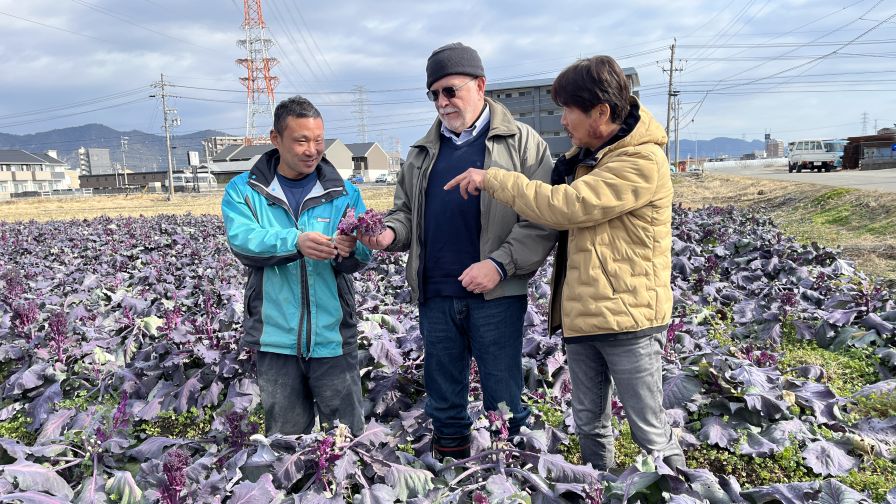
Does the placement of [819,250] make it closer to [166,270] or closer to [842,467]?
[842,467]

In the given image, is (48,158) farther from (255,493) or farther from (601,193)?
(601,193)

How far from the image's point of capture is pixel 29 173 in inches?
3787

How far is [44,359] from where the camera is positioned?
4891 mm

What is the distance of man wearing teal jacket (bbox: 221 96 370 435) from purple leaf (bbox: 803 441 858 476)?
7.90ft

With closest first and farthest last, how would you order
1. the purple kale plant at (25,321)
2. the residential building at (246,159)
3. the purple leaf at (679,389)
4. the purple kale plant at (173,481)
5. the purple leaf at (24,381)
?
the purple kale plant at (173,481) < the purple leaf at (679,389) < the purple leaf at (24,381) < the purple kale plant at (25,321) < the residential building at (246,159)

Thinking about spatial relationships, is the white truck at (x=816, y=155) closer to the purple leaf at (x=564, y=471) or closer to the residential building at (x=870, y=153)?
the residential building at (x=870, y=153)

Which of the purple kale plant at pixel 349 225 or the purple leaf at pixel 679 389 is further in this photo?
the purple leaf at pixel 679 389

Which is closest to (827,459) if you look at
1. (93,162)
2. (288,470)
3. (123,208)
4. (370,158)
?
(288,470)

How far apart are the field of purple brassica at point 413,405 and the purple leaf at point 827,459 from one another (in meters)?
0.01

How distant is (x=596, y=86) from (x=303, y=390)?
2117 millimetres

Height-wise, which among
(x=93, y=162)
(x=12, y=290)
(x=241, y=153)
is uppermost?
(x=93, y=162)

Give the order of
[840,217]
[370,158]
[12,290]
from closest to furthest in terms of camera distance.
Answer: [12,290]
[840,217]
[370,158]

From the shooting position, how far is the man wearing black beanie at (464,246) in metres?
2.82

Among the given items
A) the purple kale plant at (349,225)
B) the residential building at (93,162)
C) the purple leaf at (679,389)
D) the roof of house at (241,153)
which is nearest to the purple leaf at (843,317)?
the purple leaf at (679,389)
